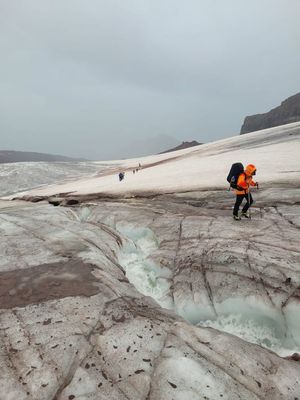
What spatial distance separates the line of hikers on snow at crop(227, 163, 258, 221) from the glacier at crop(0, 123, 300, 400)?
1.58 feet

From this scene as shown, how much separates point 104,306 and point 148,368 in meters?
2.15

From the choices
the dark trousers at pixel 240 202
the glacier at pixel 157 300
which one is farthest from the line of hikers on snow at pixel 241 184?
the glacier at pixel 157 300

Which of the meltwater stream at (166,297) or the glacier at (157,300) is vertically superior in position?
the glacier at (157,300)

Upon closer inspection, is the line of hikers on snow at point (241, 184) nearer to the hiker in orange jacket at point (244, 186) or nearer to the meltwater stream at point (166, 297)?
the hiker in orange jacket at point (244, 186)

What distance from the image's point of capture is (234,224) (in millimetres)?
12344

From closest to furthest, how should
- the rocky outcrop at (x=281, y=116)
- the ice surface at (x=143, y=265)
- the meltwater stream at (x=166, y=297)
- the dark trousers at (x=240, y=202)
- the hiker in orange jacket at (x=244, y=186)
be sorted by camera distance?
the meltwater stream at (x=166, y=297), the ice surface at (x=143, y=265), the hiker in orange jacket at (x=244, y=186), the dark trousers at (x=240, y=202), the rocky outcrop at (x=281, y=116)

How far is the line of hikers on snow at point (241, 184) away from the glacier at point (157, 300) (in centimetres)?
48

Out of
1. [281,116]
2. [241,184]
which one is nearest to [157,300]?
[241,184]

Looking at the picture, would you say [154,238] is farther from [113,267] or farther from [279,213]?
[279,213]

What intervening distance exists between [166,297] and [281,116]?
95500 millimetres

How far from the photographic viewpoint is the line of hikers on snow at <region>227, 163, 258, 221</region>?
40.8ft

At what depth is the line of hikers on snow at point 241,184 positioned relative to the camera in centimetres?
1242

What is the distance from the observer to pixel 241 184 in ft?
40.8

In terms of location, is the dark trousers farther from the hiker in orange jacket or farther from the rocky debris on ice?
the rocky debris on ice
